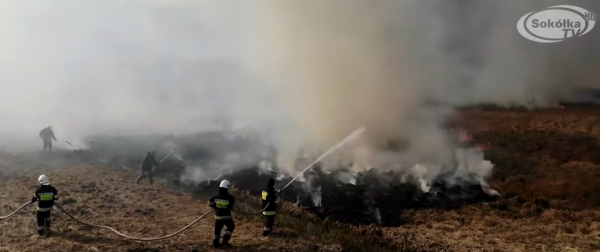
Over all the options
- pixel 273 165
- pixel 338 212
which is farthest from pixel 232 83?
pixel 338 212

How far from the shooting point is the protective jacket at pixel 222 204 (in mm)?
9117

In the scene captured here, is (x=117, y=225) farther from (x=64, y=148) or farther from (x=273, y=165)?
(x=64, y=148)

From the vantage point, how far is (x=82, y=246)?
9.27 metres

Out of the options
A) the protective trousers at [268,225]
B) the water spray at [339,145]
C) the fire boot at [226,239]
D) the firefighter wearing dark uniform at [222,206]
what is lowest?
the fire boot at [226,239]

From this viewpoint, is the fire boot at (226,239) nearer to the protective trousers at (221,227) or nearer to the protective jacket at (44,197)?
the protective trousers at (221,227)

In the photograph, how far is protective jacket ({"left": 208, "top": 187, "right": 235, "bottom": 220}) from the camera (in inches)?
359

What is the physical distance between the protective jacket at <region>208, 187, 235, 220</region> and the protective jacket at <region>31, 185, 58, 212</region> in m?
3.90

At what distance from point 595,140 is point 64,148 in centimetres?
2820

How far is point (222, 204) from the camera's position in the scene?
29.9ft

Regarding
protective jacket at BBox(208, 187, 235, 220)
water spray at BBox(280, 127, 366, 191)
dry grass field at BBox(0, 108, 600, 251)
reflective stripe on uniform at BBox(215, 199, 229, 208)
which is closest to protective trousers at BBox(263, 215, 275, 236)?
dry grass field at BBox(0, 108, 600, 251)

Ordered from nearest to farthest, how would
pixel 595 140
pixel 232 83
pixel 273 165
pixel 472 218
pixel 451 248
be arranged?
pixel 451 248
pixel 472 218
pixel 273 165
pixel 595 140
pixel 232 83

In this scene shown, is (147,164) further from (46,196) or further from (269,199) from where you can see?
(269,199)

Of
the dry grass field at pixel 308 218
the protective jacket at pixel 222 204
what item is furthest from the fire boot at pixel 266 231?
the protective jacket at pixel 222 204

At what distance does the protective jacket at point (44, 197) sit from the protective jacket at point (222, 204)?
3899 mm
